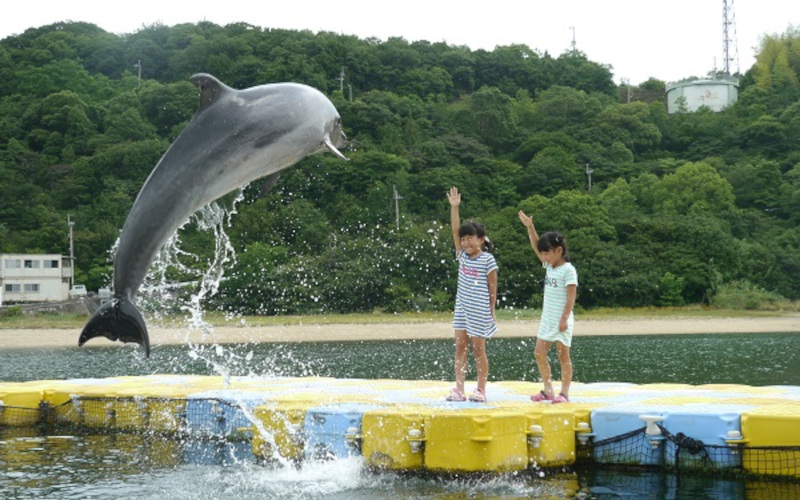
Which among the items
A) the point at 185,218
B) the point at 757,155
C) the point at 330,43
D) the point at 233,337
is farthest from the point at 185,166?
the point at 330,43

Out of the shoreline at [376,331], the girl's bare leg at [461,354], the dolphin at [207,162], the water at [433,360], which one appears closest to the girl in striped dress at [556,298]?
the girl's bare leg at [461,354]

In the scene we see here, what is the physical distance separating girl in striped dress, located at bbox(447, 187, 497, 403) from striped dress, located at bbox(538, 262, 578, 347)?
0.50 meters

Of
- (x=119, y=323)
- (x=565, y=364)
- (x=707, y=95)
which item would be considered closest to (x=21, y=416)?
(x=119, y=323)

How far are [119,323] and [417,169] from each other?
194 feet

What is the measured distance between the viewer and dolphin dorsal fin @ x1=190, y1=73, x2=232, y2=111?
267 inches

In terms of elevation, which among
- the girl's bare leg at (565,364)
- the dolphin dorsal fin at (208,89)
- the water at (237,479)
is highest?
the dolphin dorsal fin at (208,89)

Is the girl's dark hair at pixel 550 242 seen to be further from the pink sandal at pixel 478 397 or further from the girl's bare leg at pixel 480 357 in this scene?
the pink sandal at pixel 478 397

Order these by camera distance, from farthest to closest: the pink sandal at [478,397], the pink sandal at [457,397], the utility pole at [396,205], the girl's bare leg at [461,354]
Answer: the utility pole at [396,205] < the pink sandal at [457,397] < the pink sandal at [478,397] < the girl's bare leg at [461,354]

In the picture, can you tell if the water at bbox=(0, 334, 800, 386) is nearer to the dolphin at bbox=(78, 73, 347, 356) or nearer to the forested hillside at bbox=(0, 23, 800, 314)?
the forested hillside at bbox=(0, 23, 800, 314)

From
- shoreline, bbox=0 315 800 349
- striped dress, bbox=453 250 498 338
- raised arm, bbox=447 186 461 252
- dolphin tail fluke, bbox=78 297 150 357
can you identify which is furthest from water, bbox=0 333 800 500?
shoreline, bbox=0 315 800 349

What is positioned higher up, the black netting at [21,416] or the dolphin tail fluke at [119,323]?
the dolphin tail fluke at [119,323]

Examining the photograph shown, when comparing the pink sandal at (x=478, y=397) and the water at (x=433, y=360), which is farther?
the water at (x=433, y=360)

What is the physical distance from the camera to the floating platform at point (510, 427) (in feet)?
23.5

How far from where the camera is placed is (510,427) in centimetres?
729
